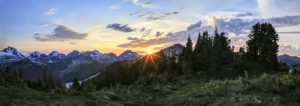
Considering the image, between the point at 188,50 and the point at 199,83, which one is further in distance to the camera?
the point at 188,50

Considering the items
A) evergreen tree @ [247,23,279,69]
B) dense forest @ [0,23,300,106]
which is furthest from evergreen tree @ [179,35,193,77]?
evergreen tree @ [247,23,279,69]

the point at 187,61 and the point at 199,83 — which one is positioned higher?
the point at 187,61

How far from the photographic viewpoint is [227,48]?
91312 millimetres

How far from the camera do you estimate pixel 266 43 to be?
272 feet

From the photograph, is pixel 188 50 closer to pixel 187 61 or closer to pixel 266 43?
pixel 187 61

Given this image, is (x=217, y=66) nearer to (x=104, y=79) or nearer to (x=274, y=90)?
(x=274, y=90)

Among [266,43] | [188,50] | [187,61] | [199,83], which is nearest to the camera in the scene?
[199,83]

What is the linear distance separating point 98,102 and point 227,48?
222 ft

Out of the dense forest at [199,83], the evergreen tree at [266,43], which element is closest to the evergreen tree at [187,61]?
the dense forest at [199,83]

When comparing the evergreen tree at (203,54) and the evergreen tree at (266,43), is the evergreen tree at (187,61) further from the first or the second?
the evergreen tree at (266,43)

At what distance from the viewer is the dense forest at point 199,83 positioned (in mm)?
27281

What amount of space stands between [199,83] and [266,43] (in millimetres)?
31988

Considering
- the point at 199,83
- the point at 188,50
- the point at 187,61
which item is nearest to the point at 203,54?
the point at 187,61

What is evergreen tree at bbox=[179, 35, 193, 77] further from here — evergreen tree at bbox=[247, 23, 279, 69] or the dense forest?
evergreen tree at bbox=[247, 23, 279, 69]
